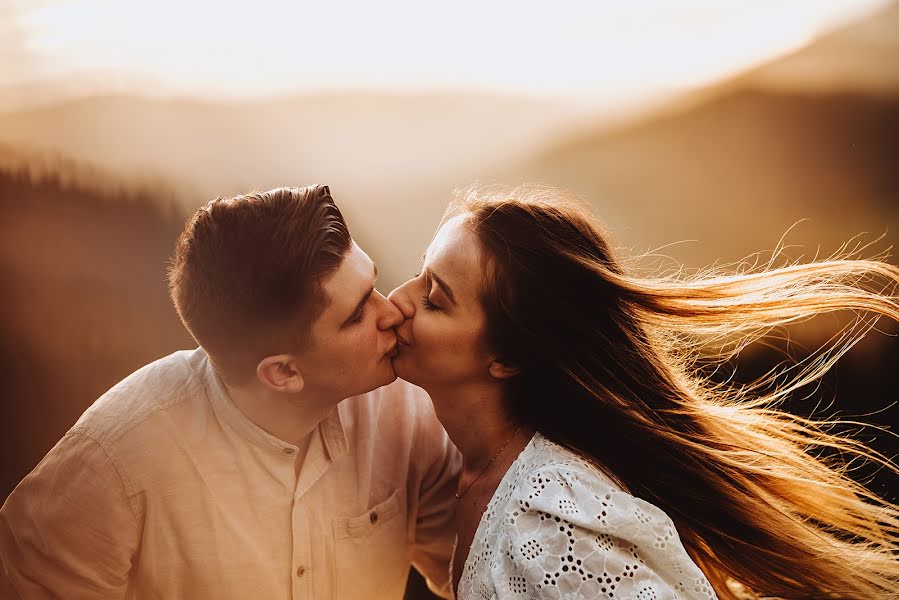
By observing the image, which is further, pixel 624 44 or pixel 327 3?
pixel 624 44

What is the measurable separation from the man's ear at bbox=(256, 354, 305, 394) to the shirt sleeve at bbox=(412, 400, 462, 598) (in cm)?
34

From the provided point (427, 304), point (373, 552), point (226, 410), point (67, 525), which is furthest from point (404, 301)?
point (67, 525)

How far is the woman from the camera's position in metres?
1.24

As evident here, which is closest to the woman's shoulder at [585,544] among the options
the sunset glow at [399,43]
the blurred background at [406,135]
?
the blurred background at [406,135]

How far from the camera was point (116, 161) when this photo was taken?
3.88 ft

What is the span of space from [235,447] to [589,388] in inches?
22.0

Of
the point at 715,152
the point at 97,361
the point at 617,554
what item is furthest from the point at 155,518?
the point at 715,152

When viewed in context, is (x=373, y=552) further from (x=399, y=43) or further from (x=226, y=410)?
(x=399, y=43)

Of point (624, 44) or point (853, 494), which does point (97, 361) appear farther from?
point (853, 494)

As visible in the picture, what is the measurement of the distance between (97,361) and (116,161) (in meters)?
0.30

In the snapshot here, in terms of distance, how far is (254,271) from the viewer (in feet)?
3.55

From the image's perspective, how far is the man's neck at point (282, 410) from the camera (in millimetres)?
1171

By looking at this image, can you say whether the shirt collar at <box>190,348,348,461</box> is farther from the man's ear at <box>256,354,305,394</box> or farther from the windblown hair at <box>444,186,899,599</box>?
the windblown hair at <box>444,186,899,599</box>

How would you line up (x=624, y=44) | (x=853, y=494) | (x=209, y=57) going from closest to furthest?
1. (x=209, y=57)
2. (x=853, y=494)
3. (x=624, y=44)
